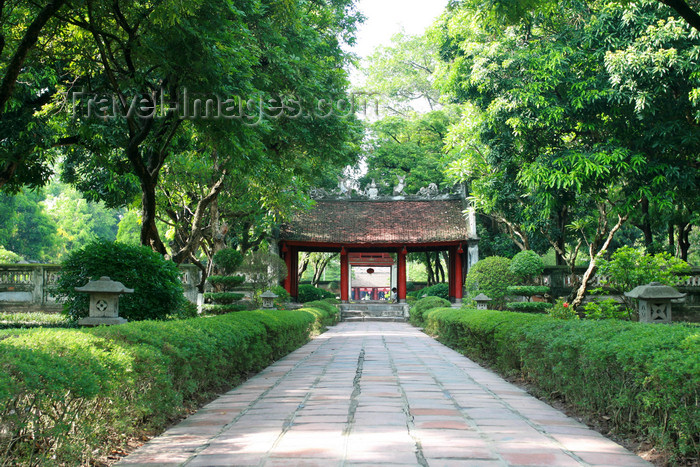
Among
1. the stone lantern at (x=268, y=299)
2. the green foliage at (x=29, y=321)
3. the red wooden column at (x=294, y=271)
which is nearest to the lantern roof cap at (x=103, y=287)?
the green foliage at (x=29, y=321)

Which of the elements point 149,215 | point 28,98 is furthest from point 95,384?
point 28,98

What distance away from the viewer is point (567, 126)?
1462 centimetres

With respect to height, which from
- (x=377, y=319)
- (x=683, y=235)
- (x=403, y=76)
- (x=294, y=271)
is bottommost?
(x=377, y=319)

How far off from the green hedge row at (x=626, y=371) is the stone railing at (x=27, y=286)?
11.2 metres

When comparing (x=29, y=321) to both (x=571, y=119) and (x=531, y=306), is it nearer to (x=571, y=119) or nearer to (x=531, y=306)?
(x=531, y=306)

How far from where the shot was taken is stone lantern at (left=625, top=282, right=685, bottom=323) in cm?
610

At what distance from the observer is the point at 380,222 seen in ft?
77.3

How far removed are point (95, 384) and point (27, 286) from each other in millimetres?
13995

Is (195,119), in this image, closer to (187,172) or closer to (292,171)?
(292,171)

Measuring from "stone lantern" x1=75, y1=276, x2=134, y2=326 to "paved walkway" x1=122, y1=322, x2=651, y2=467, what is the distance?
1459 mm

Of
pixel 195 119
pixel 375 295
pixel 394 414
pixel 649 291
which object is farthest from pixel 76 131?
pixel 375 295

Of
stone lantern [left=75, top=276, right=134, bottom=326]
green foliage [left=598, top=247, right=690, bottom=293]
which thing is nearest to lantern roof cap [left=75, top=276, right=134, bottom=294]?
stone lantern [left=75, top=276, right=134, bottom=326]

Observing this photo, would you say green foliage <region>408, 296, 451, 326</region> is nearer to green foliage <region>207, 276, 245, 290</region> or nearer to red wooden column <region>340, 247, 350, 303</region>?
red wooden column <region>340, 247, 350, 303</region>

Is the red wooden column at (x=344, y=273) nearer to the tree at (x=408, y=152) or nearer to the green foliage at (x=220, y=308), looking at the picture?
the tree at (x=408, y=152)
